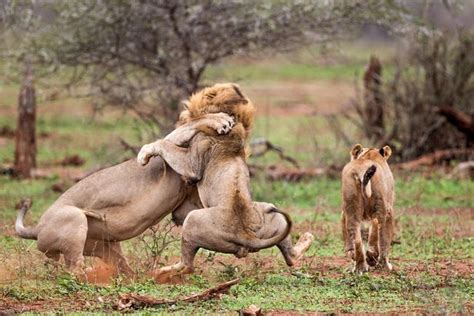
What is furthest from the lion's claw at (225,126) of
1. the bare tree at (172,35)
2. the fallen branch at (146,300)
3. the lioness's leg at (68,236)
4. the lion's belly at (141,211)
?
the bare tree at (172,35)

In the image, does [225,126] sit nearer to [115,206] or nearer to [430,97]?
[115,206]

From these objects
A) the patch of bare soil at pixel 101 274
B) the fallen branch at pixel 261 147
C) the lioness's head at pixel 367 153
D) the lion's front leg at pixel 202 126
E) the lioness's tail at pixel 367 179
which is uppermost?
the lion's front leg at pixel 202 126

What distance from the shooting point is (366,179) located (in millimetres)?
8570

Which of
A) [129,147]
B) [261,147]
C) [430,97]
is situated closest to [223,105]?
[129,147]

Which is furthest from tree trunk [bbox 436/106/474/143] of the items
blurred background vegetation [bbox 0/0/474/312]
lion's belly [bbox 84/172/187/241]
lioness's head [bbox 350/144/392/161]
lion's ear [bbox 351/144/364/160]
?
lion's belly [bbox 84/172/187/241]

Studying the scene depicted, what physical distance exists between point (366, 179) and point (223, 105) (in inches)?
48.4

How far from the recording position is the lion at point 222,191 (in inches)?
330

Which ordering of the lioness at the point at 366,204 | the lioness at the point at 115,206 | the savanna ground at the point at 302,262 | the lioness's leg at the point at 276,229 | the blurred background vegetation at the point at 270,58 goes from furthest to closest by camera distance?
the blurred background vegetation at the point at 270,58 → the lioness at the point at 115,206 → the lioness at the point at 366,204 → the lioness's leg at the point at 276,229 → the savanna ground at the point at 302,262

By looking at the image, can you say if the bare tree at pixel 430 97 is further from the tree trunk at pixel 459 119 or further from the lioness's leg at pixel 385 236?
the lioness's leg at pixel 385 236

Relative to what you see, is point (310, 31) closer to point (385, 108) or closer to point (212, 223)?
point (385, 108)

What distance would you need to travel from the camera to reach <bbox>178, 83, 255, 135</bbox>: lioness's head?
29.2 feet

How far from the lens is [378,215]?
8.86 m

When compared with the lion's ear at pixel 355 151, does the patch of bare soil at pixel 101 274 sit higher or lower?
lower

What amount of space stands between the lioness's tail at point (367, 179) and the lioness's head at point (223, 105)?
0.96 m
